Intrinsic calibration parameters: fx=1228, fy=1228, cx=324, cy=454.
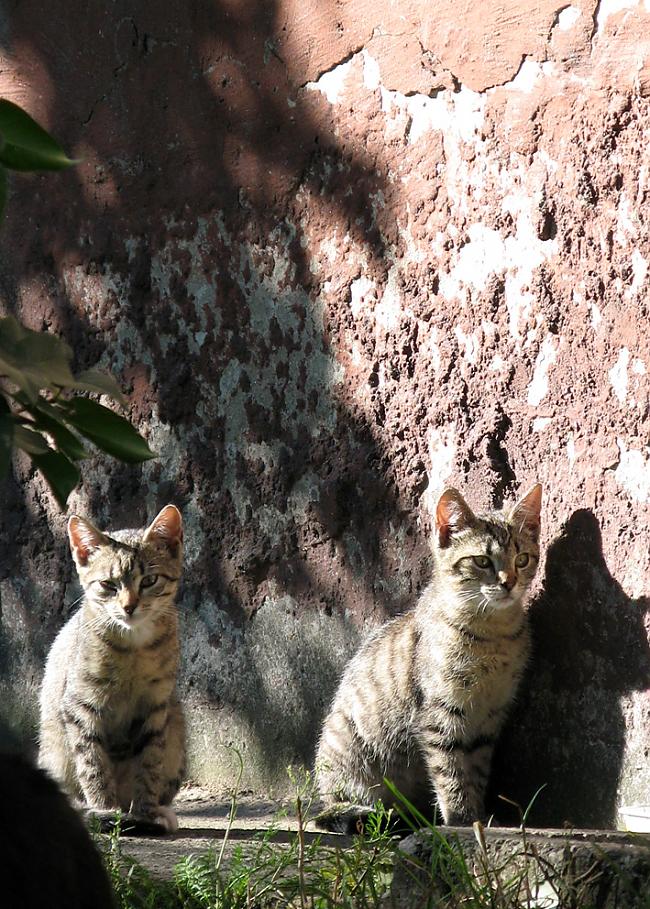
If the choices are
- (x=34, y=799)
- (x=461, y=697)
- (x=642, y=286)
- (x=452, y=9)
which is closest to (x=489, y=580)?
(x=461, y=697)

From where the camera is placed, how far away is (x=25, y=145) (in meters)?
1.78

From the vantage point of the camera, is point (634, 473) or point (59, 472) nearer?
point (59, 472)

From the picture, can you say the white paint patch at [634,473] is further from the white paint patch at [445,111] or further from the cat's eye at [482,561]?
the white paint patch at [445,111]

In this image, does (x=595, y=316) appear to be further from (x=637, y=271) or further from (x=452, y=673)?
(x=452, y=673)

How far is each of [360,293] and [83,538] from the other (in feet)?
4.59

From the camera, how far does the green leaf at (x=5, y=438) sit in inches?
66.6

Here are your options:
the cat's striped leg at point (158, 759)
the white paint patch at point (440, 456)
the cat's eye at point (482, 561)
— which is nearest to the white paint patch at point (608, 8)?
the white paint patch at point (440, 456)

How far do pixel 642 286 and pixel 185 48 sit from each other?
7.61 feet

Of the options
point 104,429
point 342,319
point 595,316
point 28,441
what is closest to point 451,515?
point 595,316

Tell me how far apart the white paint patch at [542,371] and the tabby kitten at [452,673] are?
303 mm

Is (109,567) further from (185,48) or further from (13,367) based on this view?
(13,367)

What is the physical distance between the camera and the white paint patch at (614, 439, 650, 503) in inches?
148

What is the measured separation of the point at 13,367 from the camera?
1.73 metres

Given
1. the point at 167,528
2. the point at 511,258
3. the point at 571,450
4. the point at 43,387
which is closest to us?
the point at 43,387
